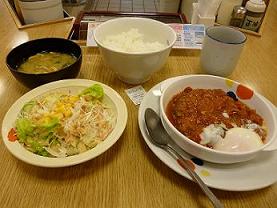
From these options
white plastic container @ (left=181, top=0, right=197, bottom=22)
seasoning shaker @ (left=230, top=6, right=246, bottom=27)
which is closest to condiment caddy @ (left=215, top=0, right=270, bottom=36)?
seasoning shaker @ (left=230, top=6, right=246, bottom=27)

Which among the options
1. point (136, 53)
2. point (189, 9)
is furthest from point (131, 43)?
point (189, 9)

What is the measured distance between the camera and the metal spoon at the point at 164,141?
1.98ft

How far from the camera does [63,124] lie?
0.70 metres

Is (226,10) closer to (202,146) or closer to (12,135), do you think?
(202,146)

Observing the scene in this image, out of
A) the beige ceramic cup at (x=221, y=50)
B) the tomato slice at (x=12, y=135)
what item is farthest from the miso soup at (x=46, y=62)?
the beige ceramic cup at (x=221, y=50)

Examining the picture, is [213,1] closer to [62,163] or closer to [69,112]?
[69,112]

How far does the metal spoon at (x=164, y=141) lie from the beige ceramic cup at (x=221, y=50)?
0.41 metres

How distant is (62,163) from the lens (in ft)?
1.96

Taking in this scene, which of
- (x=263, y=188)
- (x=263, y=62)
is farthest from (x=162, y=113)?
(x=263, y=62)

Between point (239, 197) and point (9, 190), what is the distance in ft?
2.05

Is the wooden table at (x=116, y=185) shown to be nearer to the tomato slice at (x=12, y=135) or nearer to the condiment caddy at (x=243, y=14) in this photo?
the tomato slice at (x=12, y=135)

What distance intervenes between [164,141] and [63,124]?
12.1 inches

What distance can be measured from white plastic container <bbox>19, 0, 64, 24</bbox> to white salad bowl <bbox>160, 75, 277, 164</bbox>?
1037mm

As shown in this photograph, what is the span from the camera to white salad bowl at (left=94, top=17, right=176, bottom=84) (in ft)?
2.74
